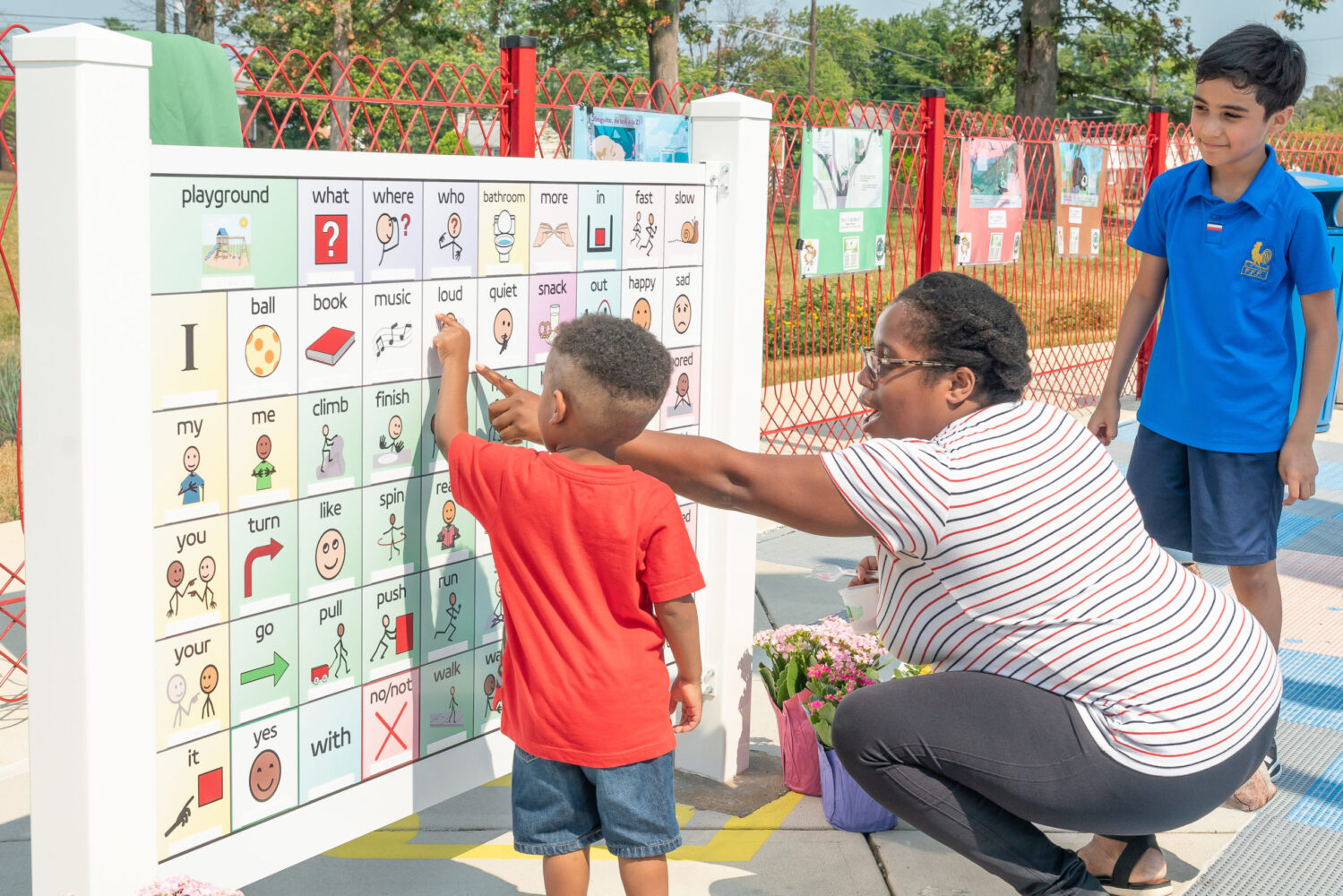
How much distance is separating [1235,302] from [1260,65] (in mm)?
633

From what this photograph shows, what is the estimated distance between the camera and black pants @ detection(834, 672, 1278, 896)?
2420 mm

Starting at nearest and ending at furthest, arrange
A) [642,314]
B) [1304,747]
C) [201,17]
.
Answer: [642,314], [1304,747], [201,17]

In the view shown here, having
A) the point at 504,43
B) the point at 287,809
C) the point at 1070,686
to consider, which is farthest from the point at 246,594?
the point at 504,43

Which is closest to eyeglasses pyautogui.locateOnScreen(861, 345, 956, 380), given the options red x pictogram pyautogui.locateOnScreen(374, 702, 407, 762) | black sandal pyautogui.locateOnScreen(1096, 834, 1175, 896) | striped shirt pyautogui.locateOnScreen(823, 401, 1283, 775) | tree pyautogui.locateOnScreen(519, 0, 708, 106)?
striped shirt pyautogui.locateOnScreen(823, 401, 1283, 775)

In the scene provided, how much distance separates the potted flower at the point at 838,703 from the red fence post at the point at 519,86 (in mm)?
2377

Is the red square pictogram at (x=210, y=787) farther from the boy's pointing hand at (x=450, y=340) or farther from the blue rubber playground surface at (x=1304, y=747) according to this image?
the blue rubber playground surface at (x=1304, y=747)

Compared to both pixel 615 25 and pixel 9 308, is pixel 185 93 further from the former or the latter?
pixel 615 25

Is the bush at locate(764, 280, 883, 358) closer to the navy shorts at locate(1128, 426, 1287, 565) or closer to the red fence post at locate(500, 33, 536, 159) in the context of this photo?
the red fence post at locate(500, 33, 536, 159)

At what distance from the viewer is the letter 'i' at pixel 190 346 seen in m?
2.12

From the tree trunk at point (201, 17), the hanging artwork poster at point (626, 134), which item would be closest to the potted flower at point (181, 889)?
the hanging artwork poster at point (626, 134)

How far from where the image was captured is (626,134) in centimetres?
522

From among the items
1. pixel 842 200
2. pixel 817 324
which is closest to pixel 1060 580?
pixel 842 200

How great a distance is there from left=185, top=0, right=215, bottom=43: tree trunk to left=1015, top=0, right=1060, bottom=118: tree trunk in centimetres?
1309

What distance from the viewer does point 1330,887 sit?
9.92 feet
